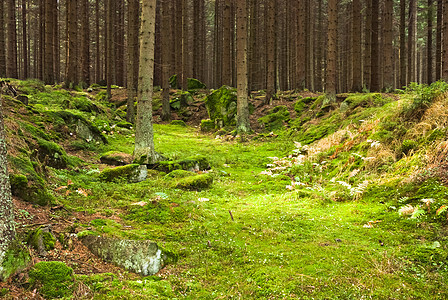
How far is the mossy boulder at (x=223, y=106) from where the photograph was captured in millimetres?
19062

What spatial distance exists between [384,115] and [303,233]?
5.91 meters

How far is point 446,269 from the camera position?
3672 millimetres

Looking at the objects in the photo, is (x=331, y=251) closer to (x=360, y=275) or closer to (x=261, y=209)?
(x=360, y=275)

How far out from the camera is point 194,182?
26.2ft

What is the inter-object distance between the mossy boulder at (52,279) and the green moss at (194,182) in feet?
14.9

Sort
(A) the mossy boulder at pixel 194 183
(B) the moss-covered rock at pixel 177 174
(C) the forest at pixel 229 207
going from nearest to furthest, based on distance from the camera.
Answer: (C) the forest at pixel 229 207
(A) the mossy boulder at pixel 194 183
(B) the moss-covered rock at pixel 177 174

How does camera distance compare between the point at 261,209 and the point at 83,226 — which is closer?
the point at 83,226

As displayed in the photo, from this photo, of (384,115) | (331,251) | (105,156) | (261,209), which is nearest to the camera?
(331,251)

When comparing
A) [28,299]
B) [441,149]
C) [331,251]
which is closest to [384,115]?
[441,149]

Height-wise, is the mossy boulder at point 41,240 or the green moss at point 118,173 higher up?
the green moss at point 118,173

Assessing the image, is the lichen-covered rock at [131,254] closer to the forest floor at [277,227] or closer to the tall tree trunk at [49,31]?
the forest floor at [277,227]

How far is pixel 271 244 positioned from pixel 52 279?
3045 mm

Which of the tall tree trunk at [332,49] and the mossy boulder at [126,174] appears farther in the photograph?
the tall tree trunk at [332,49]

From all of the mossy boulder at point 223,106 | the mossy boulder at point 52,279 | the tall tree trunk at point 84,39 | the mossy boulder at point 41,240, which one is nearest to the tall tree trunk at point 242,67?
the mossy boulder at point 223,106
